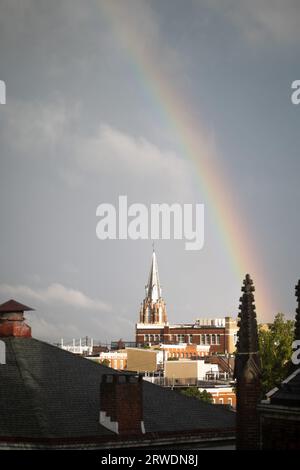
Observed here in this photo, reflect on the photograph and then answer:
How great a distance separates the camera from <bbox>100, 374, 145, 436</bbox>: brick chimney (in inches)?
1268

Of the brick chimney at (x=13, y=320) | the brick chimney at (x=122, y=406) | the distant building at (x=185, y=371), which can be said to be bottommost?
the brick chimney at (x=122, y=406)

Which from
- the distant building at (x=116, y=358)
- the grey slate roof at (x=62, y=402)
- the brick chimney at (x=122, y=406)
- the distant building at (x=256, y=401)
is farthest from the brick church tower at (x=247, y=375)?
the distant building at (x=116, y=358)

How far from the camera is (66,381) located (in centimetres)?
3516

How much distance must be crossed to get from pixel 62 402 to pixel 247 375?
1013 centimetres

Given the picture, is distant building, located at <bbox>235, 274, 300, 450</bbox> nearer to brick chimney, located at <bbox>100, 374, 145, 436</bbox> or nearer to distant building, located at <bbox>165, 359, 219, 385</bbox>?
brick chimney, located at <bbox>100, 374, 145, 436</bbox>

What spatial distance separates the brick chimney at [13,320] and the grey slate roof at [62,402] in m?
0.50

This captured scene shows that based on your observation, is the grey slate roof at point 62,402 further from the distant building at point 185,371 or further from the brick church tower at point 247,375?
the distant building at point 185,371

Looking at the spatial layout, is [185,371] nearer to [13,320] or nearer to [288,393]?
[13,320]

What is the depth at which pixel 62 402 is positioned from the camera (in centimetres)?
3322

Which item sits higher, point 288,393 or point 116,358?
point 116,358

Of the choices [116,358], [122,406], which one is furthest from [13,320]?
[116,358]

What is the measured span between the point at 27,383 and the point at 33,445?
443 cm

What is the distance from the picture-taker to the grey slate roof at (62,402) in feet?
102
